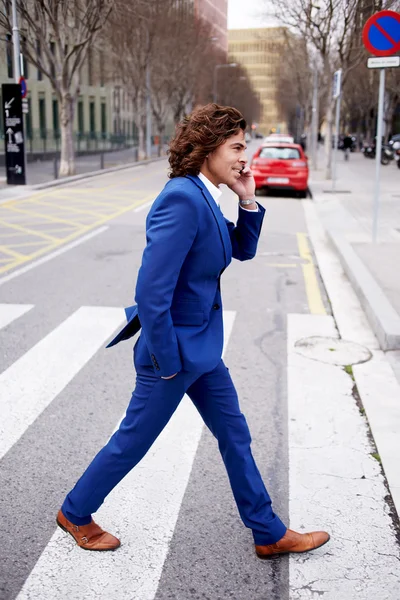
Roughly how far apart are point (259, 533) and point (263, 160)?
57.9ft

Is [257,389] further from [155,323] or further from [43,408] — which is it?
[155,323]

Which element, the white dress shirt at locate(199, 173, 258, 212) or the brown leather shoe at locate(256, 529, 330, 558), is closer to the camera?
the white dress shirt at locate(199, 173, 258, 212)

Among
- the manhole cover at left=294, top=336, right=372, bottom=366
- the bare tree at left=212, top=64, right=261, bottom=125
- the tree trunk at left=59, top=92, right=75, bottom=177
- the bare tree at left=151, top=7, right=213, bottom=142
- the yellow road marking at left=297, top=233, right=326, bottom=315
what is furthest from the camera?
the bare tree at left=212, top=64, right=261, bottom=125

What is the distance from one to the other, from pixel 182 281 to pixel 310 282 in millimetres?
6428

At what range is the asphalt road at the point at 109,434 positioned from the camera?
2.93 metres

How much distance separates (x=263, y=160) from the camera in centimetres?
1992

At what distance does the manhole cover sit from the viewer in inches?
226

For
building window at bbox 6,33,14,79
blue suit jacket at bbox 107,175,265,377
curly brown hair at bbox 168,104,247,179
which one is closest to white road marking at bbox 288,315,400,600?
blue suit jacket at bbox 107,175,265,377

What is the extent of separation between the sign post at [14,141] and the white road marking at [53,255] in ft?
34.5

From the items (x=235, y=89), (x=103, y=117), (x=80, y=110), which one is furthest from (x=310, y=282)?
(x=235, y=89)

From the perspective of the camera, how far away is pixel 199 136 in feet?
8.91

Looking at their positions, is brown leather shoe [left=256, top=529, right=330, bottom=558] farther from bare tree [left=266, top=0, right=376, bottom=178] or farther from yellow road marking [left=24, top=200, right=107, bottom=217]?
bare tree [left=266, top=0, right=376, bottom=178]

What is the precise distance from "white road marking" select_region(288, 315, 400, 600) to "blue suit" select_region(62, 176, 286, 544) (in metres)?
0.27

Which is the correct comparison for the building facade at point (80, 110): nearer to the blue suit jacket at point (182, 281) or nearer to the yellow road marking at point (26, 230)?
the yellow road marking at point (26, 230)
